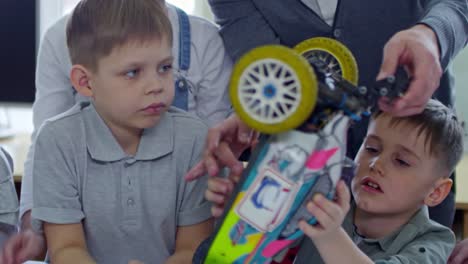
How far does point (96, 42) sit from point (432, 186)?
0.61 meters

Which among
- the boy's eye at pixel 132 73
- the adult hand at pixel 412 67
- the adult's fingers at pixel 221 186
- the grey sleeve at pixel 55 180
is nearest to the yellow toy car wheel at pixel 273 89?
the adult hand at pixel 412 67

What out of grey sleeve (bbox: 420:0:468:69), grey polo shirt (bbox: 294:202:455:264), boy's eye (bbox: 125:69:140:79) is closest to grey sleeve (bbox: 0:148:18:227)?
boy's eye (bbox: 125:69:140:79)

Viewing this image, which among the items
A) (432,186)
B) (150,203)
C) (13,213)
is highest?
(432,186)

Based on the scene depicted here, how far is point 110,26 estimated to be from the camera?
112 cm

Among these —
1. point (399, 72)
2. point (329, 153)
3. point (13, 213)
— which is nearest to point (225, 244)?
point (329, 153)

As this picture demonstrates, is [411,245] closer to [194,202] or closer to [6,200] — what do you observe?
[194,202]

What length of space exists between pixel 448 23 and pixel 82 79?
0.62 m

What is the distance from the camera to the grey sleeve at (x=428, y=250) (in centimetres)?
105

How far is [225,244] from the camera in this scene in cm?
87

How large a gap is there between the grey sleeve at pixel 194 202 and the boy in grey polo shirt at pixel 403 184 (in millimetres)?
213

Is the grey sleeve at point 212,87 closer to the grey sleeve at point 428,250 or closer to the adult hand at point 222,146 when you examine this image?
the adult hand at point 222,146

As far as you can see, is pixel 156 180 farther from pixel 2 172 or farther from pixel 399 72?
pixel 399 72

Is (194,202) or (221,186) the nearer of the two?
(221,186)

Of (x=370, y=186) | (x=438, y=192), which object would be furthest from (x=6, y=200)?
(x=438, y=192)
